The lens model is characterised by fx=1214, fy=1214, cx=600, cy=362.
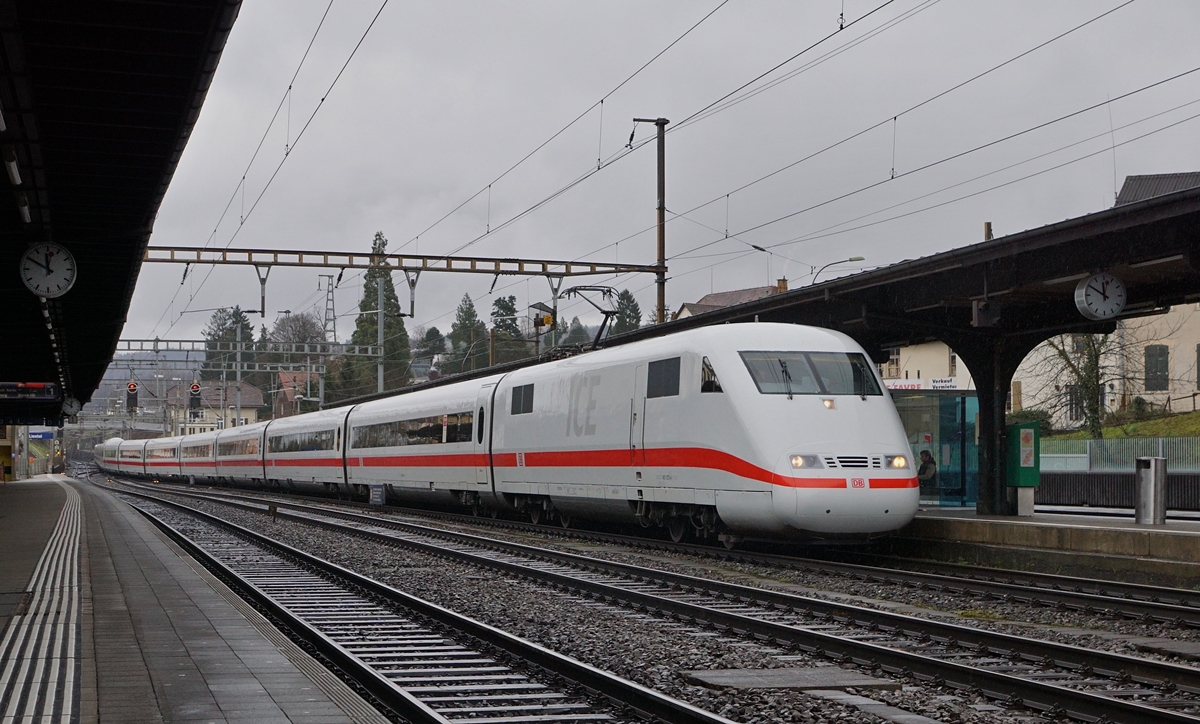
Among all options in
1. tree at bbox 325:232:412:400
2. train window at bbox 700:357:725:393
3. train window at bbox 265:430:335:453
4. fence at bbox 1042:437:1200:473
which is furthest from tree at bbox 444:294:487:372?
train window at bbox 700:357:725:393

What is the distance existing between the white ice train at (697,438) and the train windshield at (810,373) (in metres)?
0.02

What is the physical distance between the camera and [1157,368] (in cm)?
5381

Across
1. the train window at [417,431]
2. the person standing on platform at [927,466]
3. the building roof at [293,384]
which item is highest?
the building roof at [293,384]

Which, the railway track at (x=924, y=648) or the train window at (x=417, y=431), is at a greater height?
the train window at (x=417, y=431)

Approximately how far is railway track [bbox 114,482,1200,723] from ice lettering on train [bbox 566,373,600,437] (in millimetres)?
5623

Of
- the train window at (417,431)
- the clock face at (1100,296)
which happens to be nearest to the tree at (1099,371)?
the train window at (417,431)

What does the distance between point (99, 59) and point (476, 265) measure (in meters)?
17.8

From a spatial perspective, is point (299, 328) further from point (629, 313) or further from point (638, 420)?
point (638, 420)

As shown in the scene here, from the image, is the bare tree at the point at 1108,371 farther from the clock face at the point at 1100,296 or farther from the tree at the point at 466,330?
the tree at the point at 466,330

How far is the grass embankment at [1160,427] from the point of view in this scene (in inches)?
1759

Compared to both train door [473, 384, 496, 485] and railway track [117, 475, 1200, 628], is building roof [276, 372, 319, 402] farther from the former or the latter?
railway track [117, 475, 1200, 628]

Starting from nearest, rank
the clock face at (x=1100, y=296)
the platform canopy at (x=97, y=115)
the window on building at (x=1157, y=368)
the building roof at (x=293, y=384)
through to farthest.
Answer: the platform canopy at (x=97, y=115), the clock face at (x=1100, y=296), the window on building at (x=1157, y=368), the building roof at (x=293, y=384)

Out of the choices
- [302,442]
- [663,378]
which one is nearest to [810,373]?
[663,378]

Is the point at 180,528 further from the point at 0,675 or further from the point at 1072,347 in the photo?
the point at 1072,347
